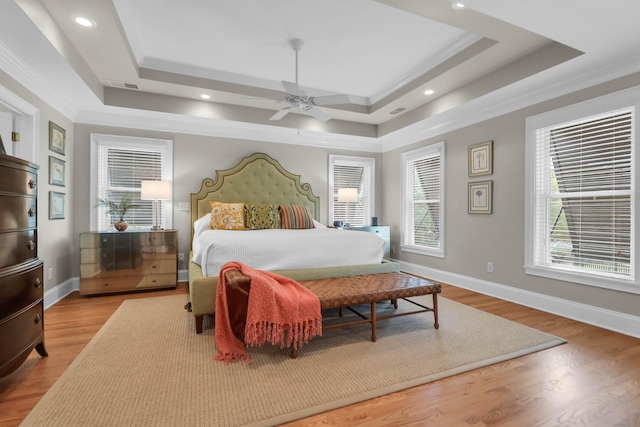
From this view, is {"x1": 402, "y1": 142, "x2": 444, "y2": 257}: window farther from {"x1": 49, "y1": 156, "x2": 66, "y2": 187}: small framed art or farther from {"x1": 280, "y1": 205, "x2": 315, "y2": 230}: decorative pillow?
{"x1": 49, "y1": 156, "x2": 66, "y2": 187}: small framed art

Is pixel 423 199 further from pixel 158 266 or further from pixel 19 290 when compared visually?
pixel 19 290

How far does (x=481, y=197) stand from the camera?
4.10 meters

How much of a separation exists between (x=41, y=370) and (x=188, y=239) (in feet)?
9.01

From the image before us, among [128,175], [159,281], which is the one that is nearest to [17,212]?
[159,281]

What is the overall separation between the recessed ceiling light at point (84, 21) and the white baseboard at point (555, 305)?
190 inches

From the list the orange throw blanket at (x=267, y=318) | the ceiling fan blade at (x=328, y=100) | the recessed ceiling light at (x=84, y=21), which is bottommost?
the orange throw blanket at (x=267, y=318)

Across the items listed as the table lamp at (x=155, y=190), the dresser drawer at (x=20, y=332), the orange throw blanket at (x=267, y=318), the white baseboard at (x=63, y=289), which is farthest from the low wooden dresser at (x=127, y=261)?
the orange throw blanket at (x=267, y=318)

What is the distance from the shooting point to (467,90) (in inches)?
150

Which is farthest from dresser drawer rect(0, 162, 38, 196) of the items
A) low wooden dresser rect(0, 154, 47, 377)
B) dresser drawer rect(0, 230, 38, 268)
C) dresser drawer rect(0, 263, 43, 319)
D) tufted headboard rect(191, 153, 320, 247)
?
tufted headboard rect(191, 153, 320, 247)

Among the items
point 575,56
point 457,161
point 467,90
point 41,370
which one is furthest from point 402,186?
point 41,370

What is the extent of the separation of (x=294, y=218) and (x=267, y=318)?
245cm

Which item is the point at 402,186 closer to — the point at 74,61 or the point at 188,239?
the point at 188,239

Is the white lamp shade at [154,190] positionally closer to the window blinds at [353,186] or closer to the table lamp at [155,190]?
the table lamp at [155,190]

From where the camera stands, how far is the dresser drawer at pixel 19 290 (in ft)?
5.80
